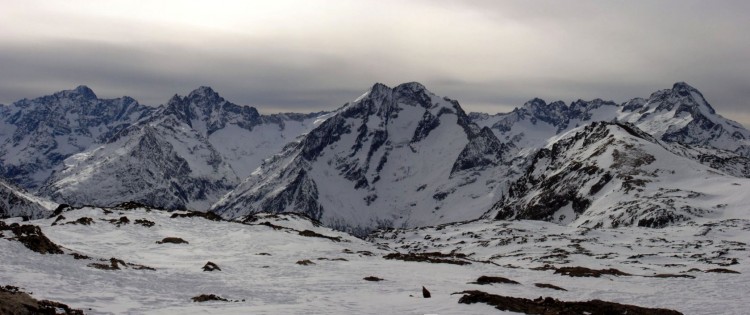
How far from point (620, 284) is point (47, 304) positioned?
32.3 metres

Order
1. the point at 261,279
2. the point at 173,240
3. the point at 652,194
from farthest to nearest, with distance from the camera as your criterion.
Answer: the point at 652,194
the point at 173,240
the point at 261,279

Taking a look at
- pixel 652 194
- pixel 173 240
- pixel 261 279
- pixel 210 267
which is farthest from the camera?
pixel 652 194

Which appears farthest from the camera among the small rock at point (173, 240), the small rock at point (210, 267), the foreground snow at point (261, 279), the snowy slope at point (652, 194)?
the snowy slope at point (652, 194)

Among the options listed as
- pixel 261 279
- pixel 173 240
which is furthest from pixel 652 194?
pixel 261 279

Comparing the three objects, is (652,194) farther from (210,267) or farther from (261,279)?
(210,267)

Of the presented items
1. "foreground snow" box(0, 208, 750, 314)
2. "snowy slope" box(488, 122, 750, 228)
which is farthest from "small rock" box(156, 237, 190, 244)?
"snowy slope" box(488, 122, 750, 228)

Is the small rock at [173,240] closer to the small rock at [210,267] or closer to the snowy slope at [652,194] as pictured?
the small rock at [210,267]

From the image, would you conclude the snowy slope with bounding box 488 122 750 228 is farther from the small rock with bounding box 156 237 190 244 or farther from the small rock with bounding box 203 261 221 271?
the small rock with bounding box 203 261 221 271

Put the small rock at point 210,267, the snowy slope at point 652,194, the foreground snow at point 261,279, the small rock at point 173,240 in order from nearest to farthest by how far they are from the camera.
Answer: the foreground snow at point 261,279 < the small rock at point 210,267 < the small rock at point 173,240 < the snowy slope at point 652,194

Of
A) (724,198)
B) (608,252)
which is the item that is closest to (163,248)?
(608,252)

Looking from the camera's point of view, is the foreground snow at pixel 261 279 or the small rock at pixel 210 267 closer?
the foreground snow at pixel 261 279

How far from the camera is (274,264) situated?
4003cm

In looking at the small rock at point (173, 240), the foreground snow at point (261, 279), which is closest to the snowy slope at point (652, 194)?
the foreground snow at point (261, 279)

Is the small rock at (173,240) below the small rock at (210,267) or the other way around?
below
